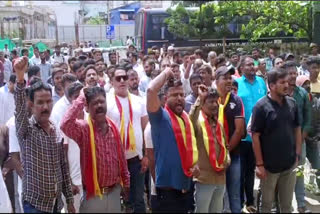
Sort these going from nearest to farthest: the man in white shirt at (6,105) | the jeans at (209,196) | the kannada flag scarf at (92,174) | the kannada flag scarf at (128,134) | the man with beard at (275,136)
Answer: the kannada flag scarf at (92,174) → the jeans at (209,196) → the man with beard at (275,136) → the kannada flag scarf at (128,134) → the man in white shirt at (6,105)

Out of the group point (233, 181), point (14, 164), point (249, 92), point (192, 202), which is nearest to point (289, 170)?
point (233, 181)

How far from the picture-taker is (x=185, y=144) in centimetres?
380

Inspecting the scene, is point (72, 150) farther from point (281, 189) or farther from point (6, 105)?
point (281, 189)

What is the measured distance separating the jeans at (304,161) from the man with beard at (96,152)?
2.48 metres

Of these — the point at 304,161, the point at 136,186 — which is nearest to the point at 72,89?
the point at 136,186

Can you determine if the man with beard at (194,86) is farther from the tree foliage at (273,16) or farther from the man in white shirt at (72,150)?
the tree foliage at (273,16)

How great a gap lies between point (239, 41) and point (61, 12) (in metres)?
52.5

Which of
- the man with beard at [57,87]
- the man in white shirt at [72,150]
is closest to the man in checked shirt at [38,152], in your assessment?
the man in white shirt at [72,150]

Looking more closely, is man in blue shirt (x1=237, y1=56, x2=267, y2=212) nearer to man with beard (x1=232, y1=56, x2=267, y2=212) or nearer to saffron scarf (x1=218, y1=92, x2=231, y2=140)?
man with beard (x1=232, y1=56, x2=267, y2=212)

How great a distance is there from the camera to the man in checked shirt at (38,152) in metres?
3.39

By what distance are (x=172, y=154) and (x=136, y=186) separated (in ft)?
3.57

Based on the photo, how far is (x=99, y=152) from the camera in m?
3.66

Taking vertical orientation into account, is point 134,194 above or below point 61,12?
below

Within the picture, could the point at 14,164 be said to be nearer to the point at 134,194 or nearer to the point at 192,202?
the point at 134,194
